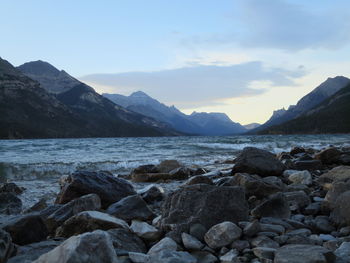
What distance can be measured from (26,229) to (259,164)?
8251mm

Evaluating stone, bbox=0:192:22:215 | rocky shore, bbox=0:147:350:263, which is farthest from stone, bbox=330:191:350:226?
stone, bbox=0:192:22:215

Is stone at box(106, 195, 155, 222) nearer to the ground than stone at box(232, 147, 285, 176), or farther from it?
nearer to the ground

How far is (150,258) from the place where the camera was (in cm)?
386

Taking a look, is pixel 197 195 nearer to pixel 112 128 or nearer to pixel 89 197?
pixel 89 197

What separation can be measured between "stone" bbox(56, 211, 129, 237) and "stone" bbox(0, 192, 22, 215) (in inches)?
152

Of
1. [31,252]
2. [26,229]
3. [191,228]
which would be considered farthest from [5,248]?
[191,228]

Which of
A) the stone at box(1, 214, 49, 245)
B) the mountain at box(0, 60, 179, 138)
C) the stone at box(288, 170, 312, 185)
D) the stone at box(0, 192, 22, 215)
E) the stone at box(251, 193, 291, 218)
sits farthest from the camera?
the mountain at box(0, 60, 179, 138)

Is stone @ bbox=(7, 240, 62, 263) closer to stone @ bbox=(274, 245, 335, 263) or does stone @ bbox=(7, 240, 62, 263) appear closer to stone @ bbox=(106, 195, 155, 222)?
stone @ bbox=(106, 195, 155, 222)

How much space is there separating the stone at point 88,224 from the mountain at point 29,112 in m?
130

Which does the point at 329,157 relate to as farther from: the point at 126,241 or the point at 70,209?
the point at 126,241

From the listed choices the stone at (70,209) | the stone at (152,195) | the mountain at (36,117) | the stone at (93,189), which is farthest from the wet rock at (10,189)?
the mountain at (36,117)

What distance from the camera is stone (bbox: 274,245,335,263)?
140 inches

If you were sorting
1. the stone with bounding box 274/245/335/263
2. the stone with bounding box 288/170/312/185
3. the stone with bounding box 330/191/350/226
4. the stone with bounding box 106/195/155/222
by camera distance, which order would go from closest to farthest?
the stone with bounding box 274/245/335/263 < the stone with bounding box 330/191/350/226 < the stone with bounding box 106/195/155/222 < the stone with bounding box 288/170/312/185

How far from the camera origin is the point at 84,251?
3074 mm
